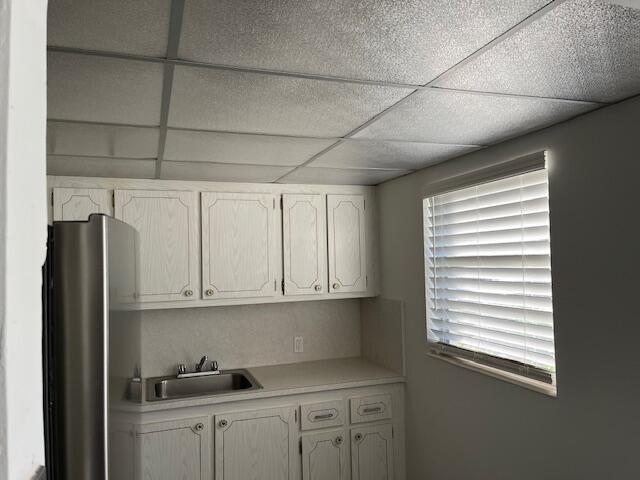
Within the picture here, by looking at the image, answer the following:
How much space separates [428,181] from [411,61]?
1.64 meters

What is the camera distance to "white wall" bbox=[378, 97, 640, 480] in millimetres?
1672

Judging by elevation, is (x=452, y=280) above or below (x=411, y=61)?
below

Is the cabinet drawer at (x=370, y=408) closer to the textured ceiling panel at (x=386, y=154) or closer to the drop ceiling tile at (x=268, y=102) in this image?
the textured ceiling panel at (x=386, y=154)

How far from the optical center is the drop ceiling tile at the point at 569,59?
108 cm

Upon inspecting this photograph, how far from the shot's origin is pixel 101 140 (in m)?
2.05

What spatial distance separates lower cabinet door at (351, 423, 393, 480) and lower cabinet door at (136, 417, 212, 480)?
88cm

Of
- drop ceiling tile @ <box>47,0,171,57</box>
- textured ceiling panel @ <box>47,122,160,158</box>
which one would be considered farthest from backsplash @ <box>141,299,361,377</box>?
drop ceiling tile @ <box>47,0,171,57</box>

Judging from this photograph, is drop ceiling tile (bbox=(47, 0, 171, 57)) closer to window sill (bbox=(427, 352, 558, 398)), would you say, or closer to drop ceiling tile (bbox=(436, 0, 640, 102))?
drop ceiling tile (bbox=(436, 0, 640, 102))

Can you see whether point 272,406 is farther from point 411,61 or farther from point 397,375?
point 411,61

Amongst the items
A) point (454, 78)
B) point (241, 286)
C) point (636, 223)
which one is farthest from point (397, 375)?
point (454, 78)

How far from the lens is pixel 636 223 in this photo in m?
1.64

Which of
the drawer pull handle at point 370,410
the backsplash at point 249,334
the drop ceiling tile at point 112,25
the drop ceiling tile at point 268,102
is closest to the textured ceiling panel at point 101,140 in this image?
the drop ceiling tile at point 268,102

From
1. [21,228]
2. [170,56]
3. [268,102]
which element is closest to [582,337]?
[268,102]

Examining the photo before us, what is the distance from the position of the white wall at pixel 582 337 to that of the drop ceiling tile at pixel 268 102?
2.56 feet
